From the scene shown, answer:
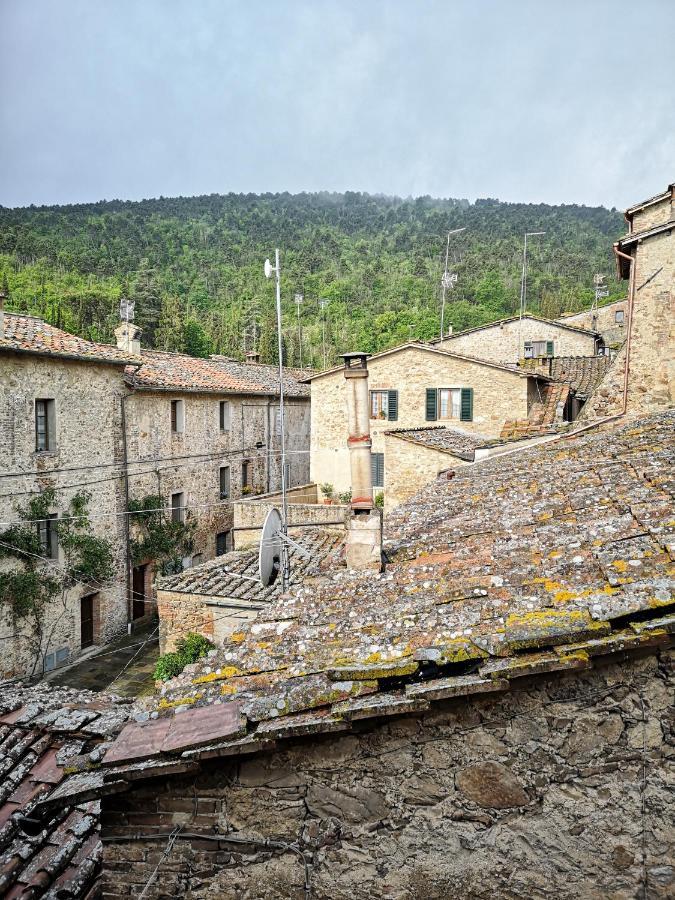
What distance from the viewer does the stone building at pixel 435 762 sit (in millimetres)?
3369

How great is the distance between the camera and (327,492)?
24656 millimetres

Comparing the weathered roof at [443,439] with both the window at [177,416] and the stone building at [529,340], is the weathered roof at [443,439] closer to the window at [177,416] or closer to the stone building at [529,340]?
the window at [177,416]

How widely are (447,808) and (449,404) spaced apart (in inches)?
804

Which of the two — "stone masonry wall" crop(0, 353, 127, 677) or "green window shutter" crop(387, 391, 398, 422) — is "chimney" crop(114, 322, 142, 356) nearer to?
"stone masonry wall" crop(0, 353, 127, 677)

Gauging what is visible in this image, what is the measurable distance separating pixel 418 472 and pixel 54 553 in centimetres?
1064

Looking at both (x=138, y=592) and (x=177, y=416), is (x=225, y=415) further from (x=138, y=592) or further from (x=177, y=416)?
(x=138, y=592)

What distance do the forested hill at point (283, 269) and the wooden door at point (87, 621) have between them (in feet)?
112

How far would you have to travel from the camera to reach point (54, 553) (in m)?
17.0

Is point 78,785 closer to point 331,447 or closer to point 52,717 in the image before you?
point 52,717

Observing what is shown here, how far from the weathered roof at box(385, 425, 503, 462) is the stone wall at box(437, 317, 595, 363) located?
11334mm

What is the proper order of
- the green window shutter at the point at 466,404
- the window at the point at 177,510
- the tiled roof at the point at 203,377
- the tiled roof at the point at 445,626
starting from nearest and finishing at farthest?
1. the tiled roof at the point at 445,626
2. the tiled roof at the point at 203,377
3. the window at the point at 177,510
4. the green window shutter at the point at 466,404

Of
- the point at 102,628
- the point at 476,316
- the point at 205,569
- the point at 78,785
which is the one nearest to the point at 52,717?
the point at 78,785

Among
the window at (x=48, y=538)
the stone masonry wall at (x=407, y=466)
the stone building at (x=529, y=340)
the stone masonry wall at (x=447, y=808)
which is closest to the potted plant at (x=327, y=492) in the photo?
the stone masonry wall at (x=407, y=466)

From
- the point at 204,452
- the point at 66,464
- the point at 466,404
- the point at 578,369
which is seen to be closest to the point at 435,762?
the point at 66,464
